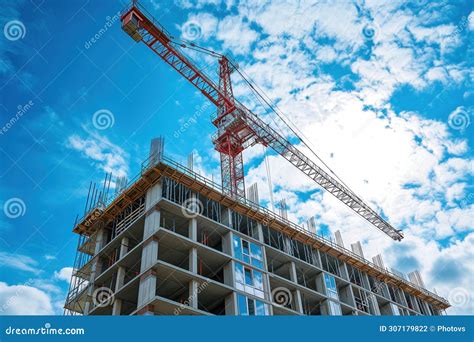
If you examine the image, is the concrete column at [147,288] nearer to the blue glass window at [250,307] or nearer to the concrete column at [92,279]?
the blue glass window at [250,307]

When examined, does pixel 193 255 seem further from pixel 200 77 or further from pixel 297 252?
pixel 200 77

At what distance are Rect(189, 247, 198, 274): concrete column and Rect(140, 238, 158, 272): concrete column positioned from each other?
2.50 m

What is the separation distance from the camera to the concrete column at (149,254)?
94.4ft

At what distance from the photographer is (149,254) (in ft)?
96.5

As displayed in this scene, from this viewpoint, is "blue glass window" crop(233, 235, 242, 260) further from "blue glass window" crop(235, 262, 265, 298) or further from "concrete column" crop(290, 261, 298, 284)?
"concrete column" crop(290, 261, 298, 284)

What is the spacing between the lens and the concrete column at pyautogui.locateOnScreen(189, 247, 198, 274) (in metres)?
30.0

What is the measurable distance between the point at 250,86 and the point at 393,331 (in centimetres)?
4899

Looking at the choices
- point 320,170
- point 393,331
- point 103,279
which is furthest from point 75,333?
point 320,170

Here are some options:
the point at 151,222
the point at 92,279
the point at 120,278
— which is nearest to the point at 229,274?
the point at 151,222

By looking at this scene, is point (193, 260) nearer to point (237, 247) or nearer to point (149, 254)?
point (149, 254)

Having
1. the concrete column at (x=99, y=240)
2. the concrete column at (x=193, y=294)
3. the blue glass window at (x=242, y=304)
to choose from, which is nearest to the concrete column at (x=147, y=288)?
the concrete column at (x=193, y=294)

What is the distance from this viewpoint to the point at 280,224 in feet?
131

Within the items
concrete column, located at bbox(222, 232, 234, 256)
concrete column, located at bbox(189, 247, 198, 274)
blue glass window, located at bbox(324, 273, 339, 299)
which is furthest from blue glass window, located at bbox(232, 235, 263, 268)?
blue glass window, located at bbox(324, 273, 339, 299)

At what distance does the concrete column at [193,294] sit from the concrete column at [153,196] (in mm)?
6181
